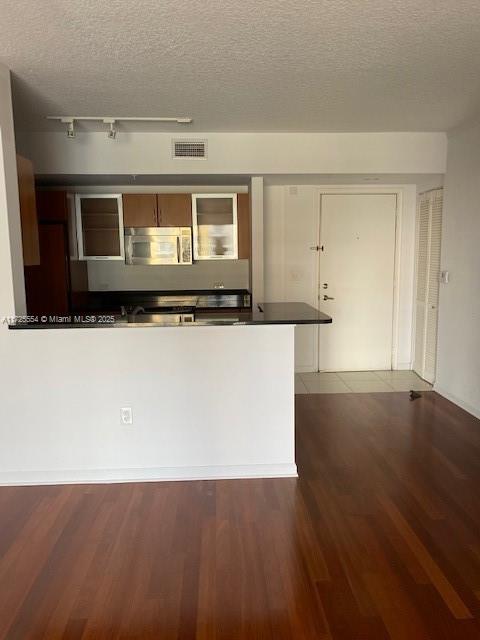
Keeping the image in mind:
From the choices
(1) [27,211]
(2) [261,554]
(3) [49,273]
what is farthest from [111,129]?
(2) [261,554]

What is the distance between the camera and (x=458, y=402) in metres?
3.89

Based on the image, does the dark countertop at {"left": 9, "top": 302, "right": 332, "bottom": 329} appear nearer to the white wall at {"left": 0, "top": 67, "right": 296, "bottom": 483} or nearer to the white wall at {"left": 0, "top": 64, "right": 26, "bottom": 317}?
the white wall at {"left": 0, "top": 67, "right": 296, "bottom": 483}

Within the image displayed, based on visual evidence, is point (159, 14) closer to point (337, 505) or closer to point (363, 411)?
point (337, 505)

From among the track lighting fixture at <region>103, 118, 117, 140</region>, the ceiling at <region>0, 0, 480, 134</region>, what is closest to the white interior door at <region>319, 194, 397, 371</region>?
the ceiling at <region>0, 0, 480, 134</region>

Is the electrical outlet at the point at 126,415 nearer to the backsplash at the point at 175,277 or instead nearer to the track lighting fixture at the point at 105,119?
the track lighting fixture at the point at 105,119

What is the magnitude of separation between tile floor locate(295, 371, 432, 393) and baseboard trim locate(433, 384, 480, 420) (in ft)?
0.45

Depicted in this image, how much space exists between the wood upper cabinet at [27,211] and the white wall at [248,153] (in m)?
0.79

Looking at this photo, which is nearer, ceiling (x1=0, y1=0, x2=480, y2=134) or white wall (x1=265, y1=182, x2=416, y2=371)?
ceiling (x1=0, y1=0, x2=480, y2=134)

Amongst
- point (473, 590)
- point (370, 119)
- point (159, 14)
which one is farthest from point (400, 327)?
point (159, 14)

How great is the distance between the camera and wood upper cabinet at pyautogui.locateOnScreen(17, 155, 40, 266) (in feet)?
9.27

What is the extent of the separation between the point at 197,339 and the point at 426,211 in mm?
3166

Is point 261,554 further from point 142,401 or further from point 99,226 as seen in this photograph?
point 99,226

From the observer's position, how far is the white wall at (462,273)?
3566 millimetres

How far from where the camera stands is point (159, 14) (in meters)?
1.90
